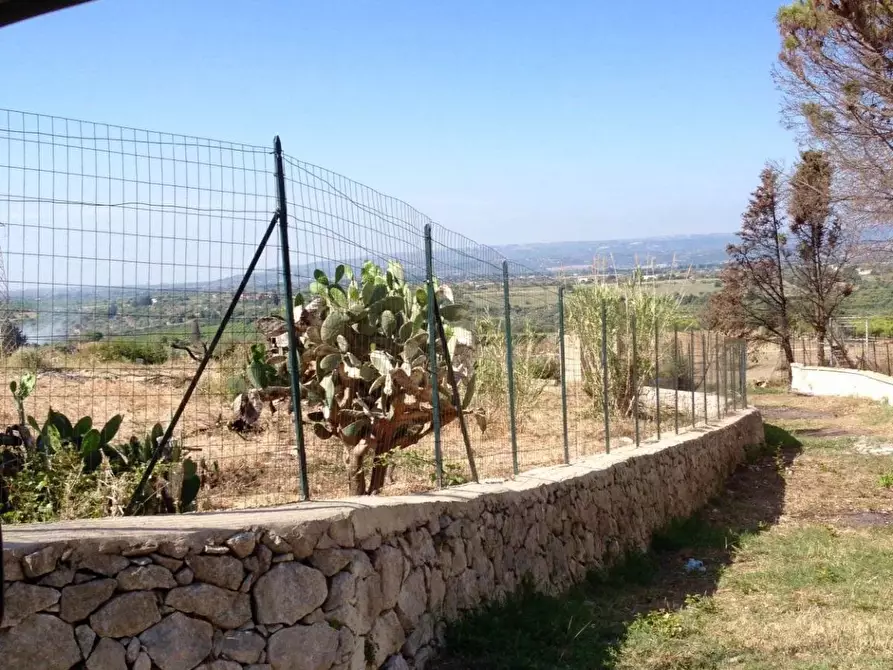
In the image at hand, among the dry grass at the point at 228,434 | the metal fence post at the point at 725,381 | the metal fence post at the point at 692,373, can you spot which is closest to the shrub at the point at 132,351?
the dry grass at the point at 228,434

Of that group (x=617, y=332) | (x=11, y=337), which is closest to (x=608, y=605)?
(x=11, y=337)

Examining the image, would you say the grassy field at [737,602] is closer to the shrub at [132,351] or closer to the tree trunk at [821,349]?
the shrub at [132,351]

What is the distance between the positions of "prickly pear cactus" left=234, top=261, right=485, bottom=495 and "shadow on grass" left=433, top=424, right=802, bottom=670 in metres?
1.70

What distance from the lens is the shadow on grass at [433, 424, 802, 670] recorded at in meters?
6.38

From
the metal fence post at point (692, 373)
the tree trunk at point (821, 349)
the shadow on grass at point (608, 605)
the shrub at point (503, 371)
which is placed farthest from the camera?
the tree trunk at point (821, 349)

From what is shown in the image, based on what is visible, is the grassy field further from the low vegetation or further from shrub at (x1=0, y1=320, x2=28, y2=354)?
shrub at (x1=0, y1=320, x2=28, y2=354)

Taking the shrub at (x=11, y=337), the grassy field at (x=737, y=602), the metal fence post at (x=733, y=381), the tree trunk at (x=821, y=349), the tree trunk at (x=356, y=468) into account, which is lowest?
the grassy field at (x=737, y=602)

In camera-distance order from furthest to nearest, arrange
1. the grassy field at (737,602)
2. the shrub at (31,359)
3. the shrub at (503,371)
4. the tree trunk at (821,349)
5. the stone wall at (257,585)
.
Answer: the tree trunk at (821,349)
the shrub at (503,371)
the grassy field at (737,602)
the shrub at (31,359)
the stone wall at (257,585)

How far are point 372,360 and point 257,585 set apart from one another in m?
3.13

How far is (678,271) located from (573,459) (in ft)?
36.9

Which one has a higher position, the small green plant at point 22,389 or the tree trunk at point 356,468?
the small green plant at point 22,389

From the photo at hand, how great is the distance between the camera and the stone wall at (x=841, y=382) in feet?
90.6

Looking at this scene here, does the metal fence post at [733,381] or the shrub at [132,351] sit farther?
the metal fence post at [733,381]

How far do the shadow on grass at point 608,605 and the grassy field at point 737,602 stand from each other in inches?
0.5
